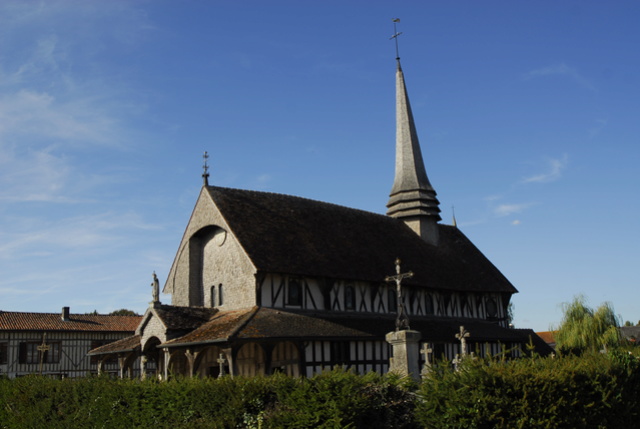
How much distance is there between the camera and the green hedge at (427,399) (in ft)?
27.4

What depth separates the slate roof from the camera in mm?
19422

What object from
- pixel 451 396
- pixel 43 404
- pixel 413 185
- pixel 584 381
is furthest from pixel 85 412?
pixel 413 185

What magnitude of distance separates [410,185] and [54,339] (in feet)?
72.6

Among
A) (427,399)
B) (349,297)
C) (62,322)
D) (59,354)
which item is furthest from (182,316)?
(62,322)

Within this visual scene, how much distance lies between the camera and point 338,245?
25578 millimetres

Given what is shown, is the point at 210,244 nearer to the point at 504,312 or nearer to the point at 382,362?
the point at 382,362

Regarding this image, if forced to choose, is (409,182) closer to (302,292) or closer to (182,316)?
(302,292)

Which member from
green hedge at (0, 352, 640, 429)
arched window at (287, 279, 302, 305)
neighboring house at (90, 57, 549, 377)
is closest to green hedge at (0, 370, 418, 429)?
green hedge at (0, 352, 640, 429)

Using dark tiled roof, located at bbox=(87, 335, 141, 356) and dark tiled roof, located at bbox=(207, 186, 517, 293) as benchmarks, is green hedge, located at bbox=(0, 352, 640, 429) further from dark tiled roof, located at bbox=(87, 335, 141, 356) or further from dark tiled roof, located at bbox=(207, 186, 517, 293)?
dark tiled roof, located at bbox=(87, 335, 141, 356)

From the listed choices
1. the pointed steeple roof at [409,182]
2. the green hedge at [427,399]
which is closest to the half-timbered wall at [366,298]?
the pointed steeple roof at [409,182]

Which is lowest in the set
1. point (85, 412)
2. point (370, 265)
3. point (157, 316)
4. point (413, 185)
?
point (85, 412)

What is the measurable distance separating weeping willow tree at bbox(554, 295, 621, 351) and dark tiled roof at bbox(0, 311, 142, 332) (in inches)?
1025

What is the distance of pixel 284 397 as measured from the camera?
9.05 metres

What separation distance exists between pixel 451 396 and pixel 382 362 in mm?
14890
